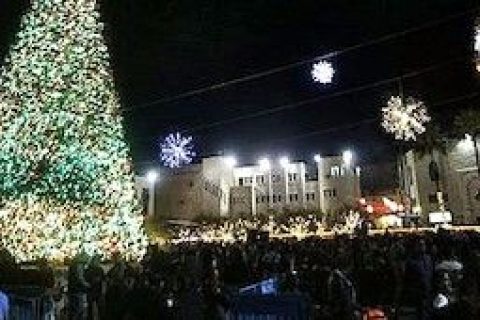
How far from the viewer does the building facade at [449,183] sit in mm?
64562

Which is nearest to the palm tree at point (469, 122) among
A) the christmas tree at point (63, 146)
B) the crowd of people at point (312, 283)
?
→ the christmas tree at point (63, 146)

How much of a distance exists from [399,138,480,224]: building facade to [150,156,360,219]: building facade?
17.2 metres

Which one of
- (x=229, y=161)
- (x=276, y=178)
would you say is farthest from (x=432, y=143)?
(x=229, y=161)

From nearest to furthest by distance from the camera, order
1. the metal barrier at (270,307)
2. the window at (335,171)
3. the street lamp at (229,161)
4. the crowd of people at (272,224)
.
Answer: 1. the metal barrier at (270,307)
2. the crowd of people at (272,224)
3. the window at (335,171)
4. the street lamp at (229,161)

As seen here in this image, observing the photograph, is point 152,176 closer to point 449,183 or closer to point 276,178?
point 276,178

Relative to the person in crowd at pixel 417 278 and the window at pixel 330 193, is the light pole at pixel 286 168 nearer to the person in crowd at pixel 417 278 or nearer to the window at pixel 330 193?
the window at pixel 330 193

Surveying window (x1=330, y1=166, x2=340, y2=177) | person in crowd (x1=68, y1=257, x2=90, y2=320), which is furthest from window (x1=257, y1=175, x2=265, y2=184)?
person in crowd (x1=68, y1=257, x2=90, y2=320)

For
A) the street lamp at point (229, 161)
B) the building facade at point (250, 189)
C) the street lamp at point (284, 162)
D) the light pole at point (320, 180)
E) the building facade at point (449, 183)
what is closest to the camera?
the building facade at point (449, 183)

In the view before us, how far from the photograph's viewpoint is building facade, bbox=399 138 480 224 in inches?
2542

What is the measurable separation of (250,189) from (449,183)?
1230 inches

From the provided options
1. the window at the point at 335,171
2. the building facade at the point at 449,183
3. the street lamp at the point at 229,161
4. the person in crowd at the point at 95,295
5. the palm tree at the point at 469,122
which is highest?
the street lamp at the point at 229,161

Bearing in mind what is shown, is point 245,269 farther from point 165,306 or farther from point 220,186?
point 220,186

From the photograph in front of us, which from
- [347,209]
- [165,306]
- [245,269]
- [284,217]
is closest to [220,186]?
[284,217]

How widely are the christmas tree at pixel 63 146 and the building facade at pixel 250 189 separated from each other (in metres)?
64.2
